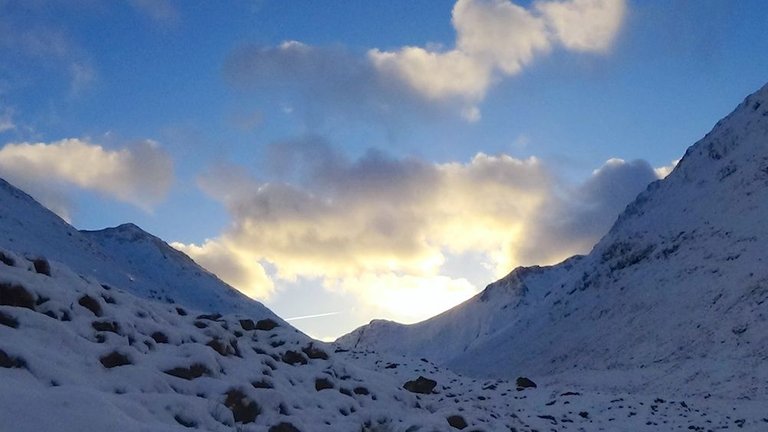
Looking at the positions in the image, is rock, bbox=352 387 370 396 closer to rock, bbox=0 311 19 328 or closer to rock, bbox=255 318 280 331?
rock, bbox=255 318 280 331

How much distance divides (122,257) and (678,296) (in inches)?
2365

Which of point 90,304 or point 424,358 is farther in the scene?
point 424,358

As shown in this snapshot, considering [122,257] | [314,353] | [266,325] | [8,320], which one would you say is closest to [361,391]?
[314,353]

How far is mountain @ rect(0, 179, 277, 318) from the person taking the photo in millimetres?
52969

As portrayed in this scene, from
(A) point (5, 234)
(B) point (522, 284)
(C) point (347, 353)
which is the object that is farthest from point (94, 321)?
(B) point (522, 284)

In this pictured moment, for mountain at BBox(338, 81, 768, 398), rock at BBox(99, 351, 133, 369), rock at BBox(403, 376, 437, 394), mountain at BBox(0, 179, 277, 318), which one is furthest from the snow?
rock at BBox(403, 376, 437, 394)

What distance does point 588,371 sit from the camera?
44781 mm

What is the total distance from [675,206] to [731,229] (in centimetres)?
1290

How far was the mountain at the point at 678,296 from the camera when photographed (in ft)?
119

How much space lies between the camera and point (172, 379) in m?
8.66

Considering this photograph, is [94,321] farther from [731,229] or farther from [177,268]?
[177,268]

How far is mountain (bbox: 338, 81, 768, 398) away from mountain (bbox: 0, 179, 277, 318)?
98.3 ft

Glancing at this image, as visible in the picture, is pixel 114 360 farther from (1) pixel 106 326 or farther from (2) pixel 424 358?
(2) pixel 424 358

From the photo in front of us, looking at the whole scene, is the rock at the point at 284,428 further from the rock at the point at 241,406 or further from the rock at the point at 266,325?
the rock at the point at 266,325
